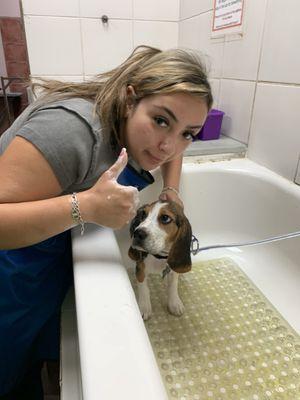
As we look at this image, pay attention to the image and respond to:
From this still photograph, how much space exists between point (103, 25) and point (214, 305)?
1.34 meters

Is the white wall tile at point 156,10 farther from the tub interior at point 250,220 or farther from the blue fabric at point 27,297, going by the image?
the blue fabric at point 27,297

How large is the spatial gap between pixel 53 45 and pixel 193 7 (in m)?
0.67

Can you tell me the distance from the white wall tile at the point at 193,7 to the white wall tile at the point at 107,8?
0.26 meters

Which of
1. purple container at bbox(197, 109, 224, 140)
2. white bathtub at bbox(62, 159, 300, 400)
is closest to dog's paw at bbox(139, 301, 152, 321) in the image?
white bathtub at bbox(62, 159, 300, 400)

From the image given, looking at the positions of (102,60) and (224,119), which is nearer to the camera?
(224,119)

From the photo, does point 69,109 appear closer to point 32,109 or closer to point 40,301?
point 32,109

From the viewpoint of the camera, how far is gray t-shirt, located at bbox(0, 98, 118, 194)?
51 cm

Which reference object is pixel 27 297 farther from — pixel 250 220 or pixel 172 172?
pixel 250 220

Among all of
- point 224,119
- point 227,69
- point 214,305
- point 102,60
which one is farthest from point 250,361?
point 102,60

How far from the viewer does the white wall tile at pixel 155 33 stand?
154 cm

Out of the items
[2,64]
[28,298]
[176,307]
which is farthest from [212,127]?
[2,64]

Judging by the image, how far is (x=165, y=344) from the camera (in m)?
0.82

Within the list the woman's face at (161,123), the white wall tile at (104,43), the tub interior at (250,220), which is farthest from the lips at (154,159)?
the white wall tile at (104,43)

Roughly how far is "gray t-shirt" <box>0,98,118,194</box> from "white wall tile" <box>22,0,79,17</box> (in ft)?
3.42
